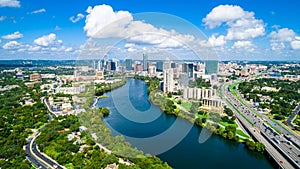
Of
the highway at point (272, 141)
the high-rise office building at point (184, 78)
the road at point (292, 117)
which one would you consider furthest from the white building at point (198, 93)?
the road at point (292, 117)

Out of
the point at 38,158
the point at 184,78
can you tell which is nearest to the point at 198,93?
the point at 184,78

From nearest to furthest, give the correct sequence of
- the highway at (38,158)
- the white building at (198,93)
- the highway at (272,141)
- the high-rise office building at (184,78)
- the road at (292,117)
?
the highway at (38,158)
the highway at (272,141)
the high-rise office building at (184,78)
the road at (292,117)
the white building at (198,93)

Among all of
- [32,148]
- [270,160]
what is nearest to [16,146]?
[32,148]

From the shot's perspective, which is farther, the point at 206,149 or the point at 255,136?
the point at 255,136

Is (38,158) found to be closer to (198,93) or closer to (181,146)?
(181,146)

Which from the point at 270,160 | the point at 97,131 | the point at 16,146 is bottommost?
the point at 270,160

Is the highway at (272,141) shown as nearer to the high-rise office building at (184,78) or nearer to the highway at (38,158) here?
the high-rise office building at (184,78)

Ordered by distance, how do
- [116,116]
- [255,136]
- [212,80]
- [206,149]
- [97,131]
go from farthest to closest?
[212,80] < [116,116] < [255,136] < [206,149] < [97,131]

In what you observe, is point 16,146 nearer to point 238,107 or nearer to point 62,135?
point 62,135

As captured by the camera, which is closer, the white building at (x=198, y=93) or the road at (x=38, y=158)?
the road at (x=38, y=158)
